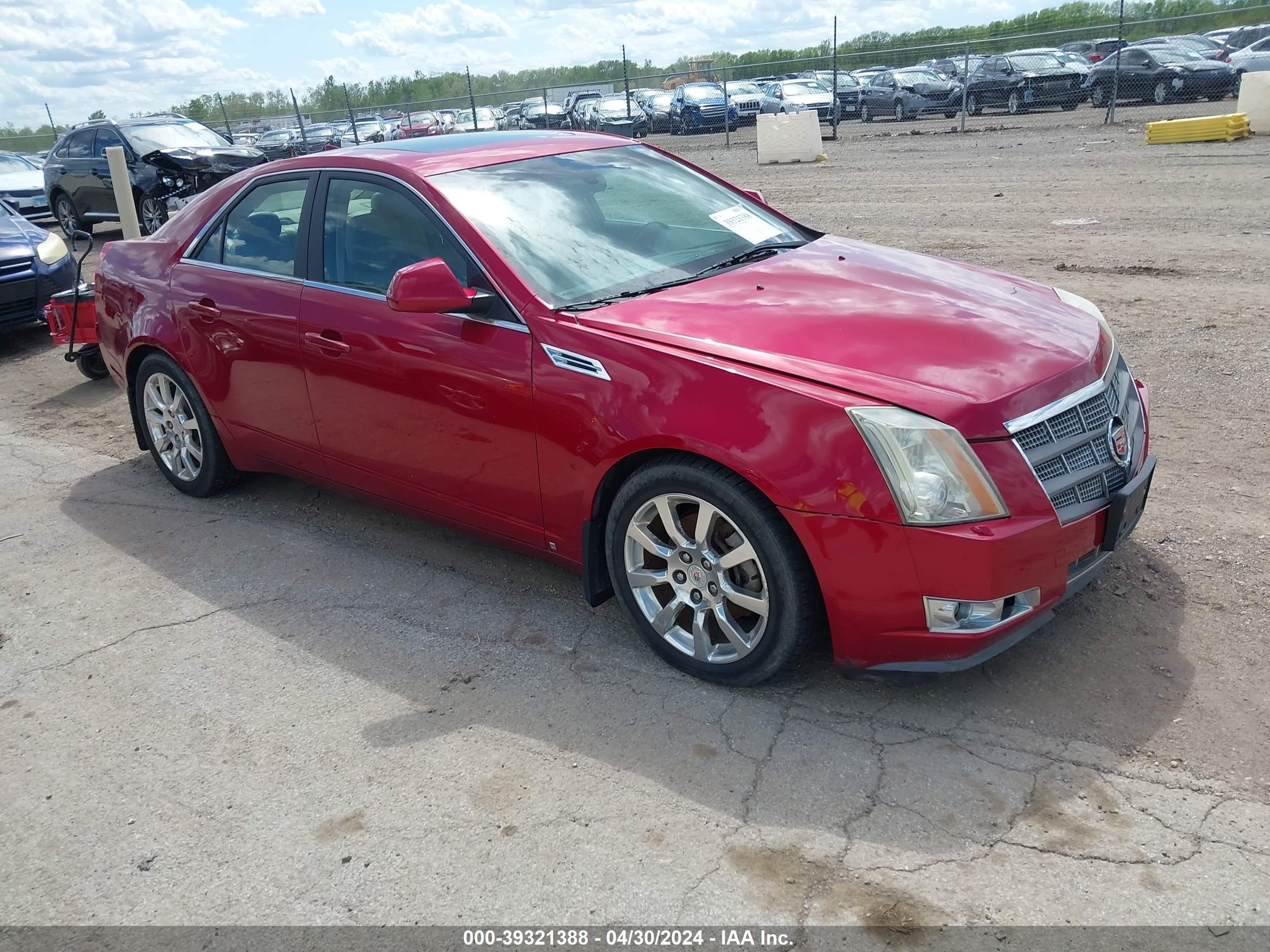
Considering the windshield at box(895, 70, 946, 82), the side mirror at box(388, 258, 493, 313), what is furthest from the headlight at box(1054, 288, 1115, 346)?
the windshield at box(895, 70, 946, 82)

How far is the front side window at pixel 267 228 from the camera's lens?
4738 mm

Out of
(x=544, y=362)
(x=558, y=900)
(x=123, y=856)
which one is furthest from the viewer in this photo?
(x=544, y=362)

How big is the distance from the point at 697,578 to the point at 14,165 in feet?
78.0

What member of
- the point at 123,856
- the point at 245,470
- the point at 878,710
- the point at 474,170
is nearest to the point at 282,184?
the point at 474,170

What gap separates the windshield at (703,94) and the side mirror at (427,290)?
29.1 metres

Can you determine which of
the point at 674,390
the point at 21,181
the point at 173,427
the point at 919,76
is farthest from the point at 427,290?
the point at 919,76

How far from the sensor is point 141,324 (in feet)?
18.0

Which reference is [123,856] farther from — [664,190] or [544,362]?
[664,190]

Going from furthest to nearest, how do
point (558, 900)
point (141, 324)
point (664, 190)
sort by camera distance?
point (141, 324) < point (664, 190) < point (558, 900)

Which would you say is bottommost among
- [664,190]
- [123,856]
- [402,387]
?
[123,856]

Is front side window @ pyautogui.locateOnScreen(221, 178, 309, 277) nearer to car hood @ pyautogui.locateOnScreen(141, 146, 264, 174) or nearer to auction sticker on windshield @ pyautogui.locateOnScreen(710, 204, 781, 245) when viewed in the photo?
auction sticker on windshield @ pyautogui.locateOnScreen(710, 204, 781, 245)

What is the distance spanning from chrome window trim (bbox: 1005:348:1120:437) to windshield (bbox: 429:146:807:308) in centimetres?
148

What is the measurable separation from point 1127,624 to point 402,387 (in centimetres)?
282

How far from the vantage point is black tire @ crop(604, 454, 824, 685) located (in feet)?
10.6
